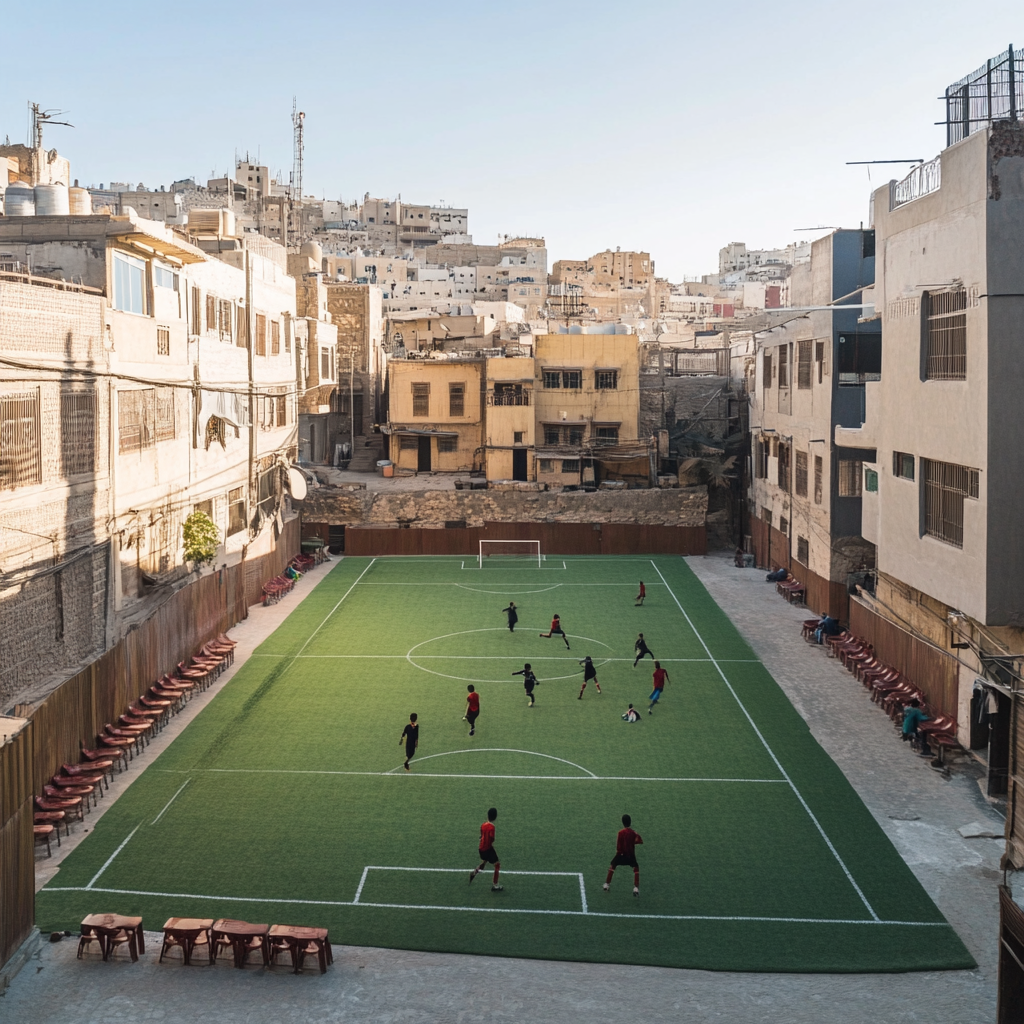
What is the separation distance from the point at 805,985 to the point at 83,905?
10.0 metres

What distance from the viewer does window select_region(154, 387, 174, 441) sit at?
2833cm

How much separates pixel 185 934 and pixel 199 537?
54.6 ft

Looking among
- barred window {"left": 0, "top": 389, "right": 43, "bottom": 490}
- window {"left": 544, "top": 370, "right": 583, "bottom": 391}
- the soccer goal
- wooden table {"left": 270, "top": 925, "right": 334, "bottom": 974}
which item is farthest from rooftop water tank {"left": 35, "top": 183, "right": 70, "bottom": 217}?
window {"left": 544, "top": 370, "right": 583, "bottom": 391}

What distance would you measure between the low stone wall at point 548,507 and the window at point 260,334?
31.6ft

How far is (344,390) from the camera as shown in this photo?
62.0 meters

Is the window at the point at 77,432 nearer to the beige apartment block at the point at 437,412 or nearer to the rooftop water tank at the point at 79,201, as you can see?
the rooftop water tank at the point at 79,201

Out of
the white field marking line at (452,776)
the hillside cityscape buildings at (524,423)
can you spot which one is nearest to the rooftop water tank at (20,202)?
the hillside cityscape buildings at (524,423)

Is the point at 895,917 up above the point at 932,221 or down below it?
below

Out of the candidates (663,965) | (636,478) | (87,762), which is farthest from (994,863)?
(636,478)

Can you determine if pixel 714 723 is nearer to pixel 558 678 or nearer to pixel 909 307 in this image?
pixel 558 678

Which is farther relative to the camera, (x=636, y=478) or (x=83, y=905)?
(x=636, y=478)

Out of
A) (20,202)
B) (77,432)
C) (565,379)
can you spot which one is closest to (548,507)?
(565,379)

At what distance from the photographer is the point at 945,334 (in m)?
21.7

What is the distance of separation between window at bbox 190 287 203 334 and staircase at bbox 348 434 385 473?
26947 millimetres
